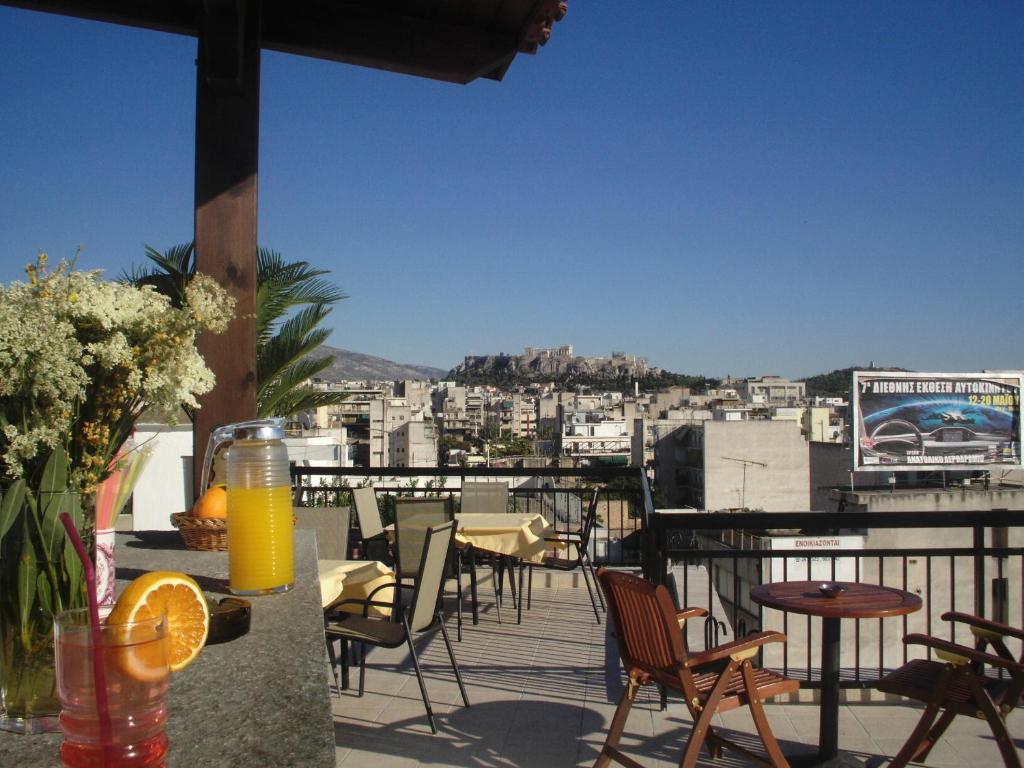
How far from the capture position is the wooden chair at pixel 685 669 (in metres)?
3.17

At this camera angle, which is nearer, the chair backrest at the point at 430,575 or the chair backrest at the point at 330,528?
the chair backrest at the point at 430,575

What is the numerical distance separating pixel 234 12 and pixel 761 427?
43.8 meters

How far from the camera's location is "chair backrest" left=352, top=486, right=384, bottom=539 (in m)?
6.90

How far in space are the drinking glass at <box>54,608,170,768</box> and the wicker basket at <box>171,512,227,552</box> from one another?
69.0 inches

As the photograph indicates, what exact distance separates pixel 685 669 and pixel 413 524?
128 inches

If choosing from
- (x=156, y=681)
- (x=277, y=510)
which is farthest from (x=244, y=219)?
(x=156, y=681)

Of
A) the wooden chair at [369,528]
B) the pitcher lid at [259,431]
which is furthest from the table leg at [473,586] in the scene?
the pitcher lid at [259,431]

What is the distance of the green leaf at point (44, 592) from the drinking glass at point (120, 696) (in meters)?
0.32

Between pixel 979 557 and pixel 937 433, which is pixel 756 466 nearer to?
pixel 937 433

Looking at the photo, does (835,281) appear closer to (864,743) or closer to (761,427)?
(761,427)

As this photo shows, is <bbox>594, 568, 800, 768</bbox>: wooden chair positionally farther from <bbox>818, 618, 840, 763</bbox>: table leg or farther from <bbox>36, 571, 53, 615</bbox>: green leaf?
<bbox>36, 571, 53, 615</bbox>: green leaf

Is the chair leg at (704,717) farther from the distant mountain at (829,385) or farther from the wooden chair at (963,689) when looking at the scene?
the distant mountain at (829,385)

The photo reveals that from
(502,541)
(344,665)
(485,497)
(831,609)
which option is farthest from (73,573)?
(485,497)

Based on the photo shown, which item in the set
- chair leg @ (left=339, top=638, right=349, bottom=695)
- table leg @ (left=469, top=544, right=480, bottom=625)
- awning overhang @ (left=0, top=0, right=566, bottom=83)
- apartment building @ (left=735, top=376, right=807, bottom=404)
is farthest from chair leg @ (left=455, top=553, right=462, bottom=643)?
apartment building @ (left=735, top=376, right=807, bottom=404)
